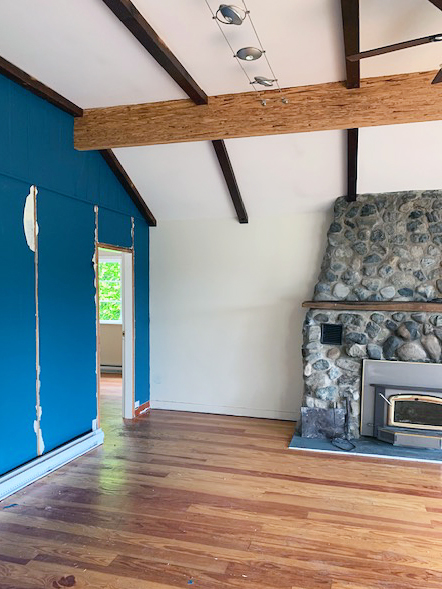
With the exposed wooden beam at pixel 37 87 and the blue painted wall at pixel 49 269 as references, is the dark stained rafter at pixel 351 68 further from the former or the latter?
the blue painted wall at pixel 49 269

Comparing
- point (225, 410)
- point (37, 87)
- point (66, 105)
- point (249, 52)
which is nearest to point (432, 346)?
point (225, 410)

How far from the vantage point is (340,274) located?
4781 millimetres

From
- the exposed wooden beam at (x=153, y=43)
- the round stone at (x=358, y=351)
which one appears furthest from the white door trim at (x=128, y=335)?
the round stone at (x=358, y=351)

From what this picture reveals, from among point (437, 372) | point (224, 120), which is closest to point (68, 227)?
point (224, 120)

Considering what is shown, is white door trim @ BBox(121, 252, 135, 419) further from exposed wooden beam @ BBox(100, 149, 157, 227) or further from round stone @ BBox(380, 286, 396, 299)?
round stone @ BBox(380, 286, 396, 299)

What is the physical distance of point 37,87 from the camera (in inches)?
137

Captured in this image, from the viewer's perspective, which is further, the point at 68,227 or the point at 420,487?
the point at 68,227

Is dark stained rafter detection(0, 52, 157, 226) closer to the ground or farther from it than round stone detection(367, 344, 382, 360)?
farther from it

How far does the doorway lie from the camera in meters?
5.25

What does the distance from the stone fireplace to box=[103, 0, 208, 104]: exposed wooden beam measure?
85.1 inches

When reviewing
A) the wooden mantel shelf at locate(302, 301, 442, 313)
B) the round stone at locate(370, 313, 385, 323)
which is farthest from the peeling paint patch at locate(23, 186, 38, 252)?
the round stone at locate(370, 313, 385, 323)

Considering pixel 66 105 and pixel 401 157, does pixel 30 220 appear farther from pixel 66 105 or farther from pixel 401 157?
pixel 401 157

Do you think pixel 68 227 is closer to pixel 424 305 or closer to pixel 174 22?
pixel 174 22

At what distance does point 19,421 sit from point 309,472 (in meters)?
2.43
